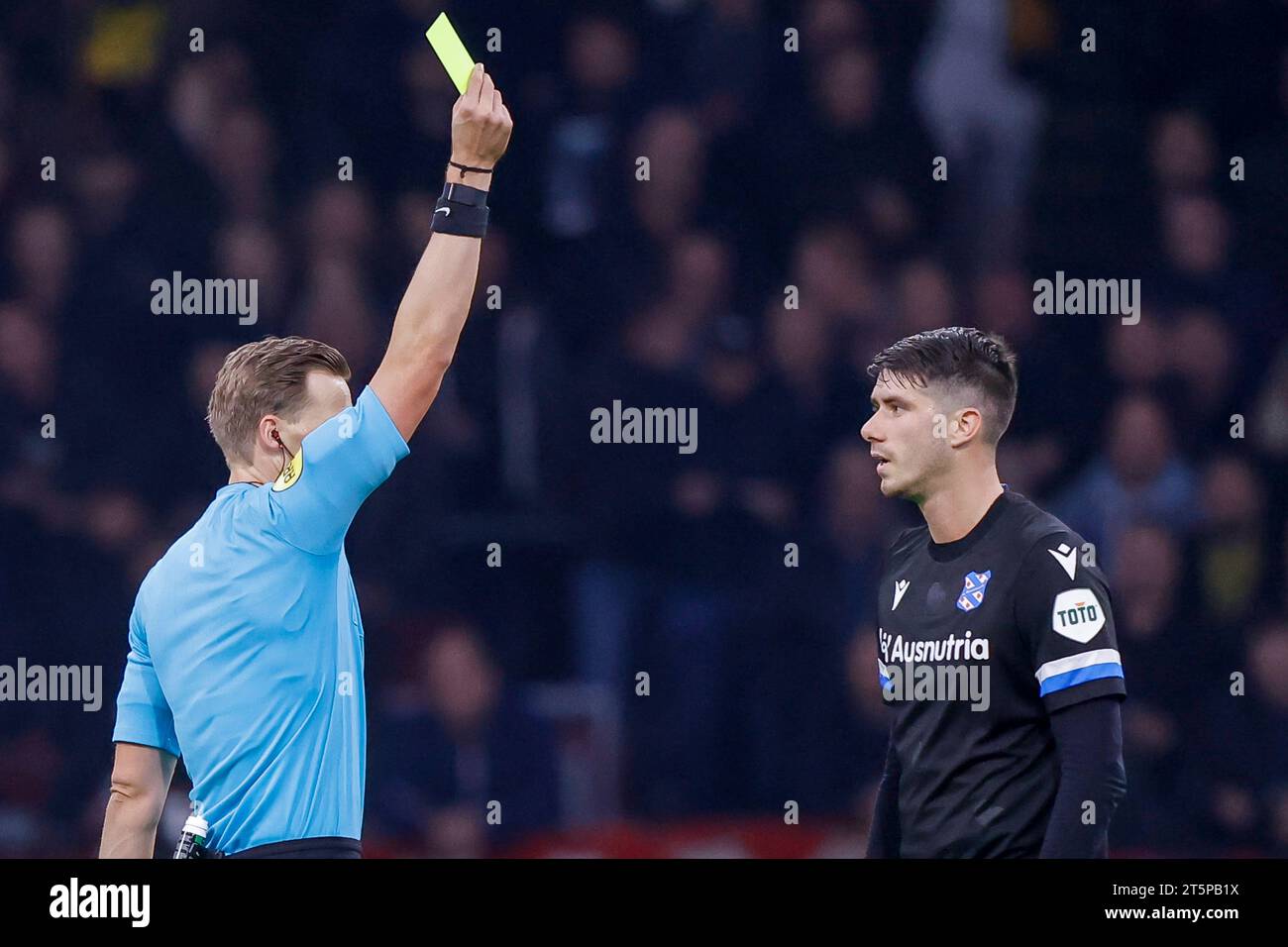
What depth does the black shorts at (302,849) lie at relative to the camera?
135 inches

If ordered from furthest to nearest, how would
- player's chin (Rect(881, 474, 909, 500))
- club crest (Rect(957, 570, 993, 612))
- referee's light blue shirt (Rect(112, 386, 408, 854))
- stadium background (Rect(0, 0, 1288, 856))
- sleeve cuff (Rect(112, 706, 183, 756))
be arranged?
stadium background (Rect(0, 0, 1288, 856))
player's chin (Rect(881, 474, 909, 500))
sleeve cuff (Rect(112, 706, 183, 756))
club crest (Rect(957, 570, 993, 612))
referee's light blue shirt (Rect(112, 386, 408, 854))

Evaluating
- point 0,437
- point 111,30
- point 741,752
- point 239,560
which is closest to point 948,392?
point 239,560

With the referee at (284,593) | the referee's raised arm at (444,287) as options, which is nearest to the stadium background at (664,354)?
the referee at (284,593)

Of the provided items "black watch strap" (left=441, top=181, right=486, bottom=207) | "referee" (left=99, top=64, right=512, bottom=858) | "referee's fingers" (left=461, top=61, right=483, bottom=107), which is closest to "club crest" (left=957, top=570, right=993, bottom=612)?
"referee" (left=99, top=64, right=512, bottom=858)

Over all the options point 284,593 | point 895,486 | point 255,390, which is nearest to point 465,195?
point 255,390

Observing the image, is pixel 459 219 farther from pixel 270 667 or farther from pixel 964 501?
pixel 964 501

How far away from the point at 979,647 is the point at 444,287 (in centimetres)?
131

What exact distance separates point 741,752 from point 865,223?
2.34 meters

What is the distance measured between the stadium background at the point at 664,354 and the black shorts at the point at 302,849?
261cm

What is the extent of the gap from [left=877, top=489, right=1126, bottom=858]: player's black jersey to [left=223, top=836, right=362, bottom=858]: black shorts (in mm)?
1200

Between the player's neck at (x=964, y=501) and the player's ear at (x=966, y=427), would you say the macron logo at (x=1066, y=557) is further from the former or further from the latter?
the player's ear at (x=966, y=427)

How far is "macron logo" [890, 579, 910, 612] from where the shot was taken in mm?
3795

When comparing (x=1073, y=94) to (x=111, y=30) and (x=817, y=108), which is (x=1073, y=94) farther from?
(x=111, y=30)

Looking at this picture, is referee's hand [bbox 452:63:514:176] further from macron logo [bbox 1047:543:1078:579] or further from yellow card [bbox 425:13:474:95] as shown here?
macron logo [bbox 1047:543:1078:579]
